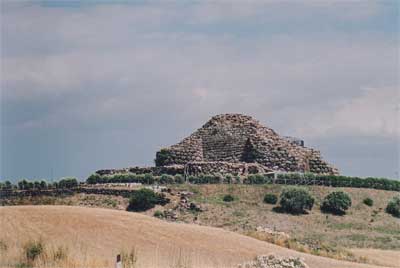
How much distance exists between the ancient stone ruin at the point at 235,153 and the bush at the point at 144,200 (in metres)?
9.52

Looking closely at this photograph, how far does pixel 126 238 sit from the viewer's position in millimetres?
25859

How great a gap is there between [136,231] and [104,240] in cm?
181

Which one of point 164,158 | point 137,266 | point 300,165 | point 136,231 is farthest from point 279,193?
point 137,266

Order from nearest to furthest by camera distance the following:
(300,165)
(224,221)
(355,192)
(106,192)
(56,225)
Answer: (56,225) → (224,221) → (106,192) → (355,192) → (300,165)

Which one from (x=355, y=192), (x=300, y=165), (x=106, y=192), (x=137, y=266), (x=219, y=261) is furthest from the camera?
(x=300, y=165)

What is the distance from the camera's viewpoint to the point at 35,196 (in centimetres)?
4866

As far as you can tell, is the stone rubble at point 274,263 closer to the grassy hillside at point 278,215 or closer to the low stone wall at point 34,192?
the grassy hillside at point 278,215

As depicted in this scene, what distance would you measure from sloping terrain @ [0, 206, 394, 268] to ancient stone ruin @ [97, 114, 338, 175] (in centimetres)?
2711

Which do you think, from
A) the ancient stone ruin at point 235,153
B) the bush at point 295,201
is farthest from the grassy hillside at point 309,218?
the ancient stone ruin at point 235,153

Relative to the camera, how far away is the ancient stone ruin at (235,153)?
186ft

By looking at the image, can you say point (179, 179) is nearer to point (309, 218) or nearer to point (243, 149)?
point (243, 149)

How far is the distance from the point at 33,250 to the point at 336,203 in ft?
96.2

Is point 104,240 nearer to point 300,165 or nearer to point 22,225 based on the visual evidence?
point 22,225

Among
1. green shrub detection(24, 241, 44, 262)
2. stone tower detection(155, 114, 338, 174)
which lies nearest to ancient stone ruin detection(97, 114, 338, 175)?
stone tower detection(155, 114, 338, 174)
